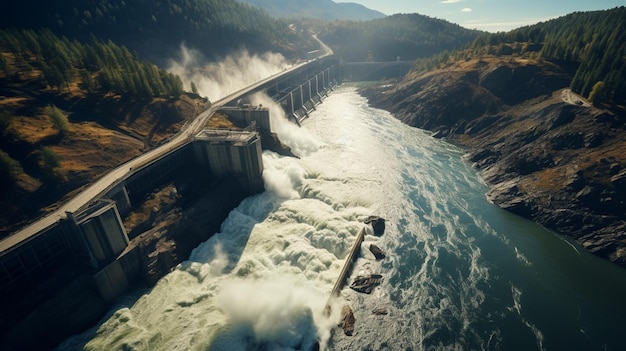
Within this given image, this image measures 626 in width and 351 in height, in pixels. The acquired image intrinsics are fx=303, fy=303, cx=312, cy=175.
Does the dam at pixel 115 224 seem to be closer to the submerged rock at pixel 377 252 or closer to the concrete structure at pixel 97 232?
the concrete structure at pixel 97 232

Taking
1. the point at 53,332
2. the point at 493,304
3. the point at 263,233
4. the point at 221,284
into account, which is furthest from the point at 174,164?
the point at 493,304

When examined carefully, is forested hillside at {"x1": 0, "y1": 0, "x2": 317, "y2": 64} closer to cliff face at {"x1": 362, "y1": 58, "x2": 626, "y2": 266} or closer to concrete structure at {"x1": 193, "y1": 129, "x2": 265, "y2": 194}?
concrete structure at {"x1": 193, "y1": 129, "x2": 265, "y2": 194}

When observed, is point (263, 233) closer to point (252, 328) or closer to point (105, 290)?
point (252, 328)

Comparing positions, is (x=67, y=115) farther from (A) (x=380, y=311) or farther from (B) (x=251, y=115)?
(A) (x=380, y=311)

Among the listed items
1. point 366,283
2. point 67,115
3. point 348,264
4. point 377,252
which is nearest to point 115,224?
point 348,264

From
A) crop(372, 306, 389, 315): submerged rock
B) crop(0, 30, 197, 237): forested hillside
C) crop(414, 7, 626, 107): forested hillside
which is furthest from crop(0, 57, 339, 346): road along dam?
crop(414, 7, 626, 107): forested hillside
